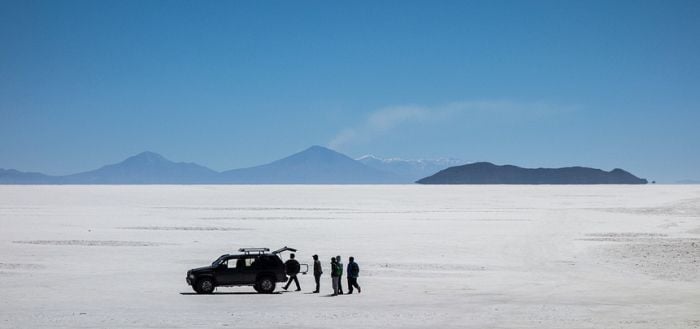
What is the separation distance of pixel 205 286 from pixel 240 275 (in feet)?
3.62

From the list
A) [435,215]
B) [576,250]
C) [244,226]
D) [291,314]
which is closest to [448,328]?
[291,314]

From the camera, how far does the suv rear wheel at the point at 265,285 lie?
26.0 m

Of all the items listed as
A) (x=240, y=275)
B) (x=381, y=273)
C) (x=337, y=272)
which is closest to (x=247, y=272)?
(x=240, y=275)

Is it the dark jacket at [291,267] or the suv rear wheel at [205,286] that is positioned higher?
the dark jacket at [291,267]

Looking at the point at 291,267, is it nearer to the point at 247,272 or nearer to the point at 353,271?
the point at 247,272

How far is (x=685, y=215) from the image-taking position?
7025 cm

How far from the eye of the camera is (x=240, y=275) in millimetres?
25891

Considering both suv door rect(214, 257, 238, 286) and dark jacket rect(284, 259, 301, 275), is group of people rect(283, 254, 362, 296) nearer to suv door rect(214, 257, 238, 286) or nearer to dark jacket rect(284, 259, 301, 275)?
dark jacket rect(284, 259, 301, 275)

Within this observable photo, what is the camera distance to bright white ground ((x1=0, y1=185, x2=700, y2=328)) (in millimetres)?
20859

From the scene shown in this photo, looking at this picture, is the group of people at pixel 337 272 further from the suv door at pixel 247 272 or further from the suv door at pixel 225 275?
the suv door at pixel 225 275

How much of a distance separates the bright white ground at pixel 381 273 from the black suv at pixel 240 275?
60 centimetres

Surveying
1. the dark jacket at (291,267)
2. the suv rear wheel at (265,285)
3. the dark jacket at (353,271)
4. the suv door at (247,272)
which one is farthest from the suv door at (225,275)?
the dark jacket at (353,271)

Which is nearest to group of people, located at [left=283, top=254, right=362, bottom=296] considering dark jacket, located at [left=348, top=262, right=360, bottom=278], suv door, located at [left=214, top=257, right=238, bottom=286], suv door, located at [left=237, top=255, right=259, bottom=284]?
dark jacket, located at [left=348, top=262, right=360, bottom=278]

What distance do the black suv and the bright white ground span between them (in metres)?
0.60
